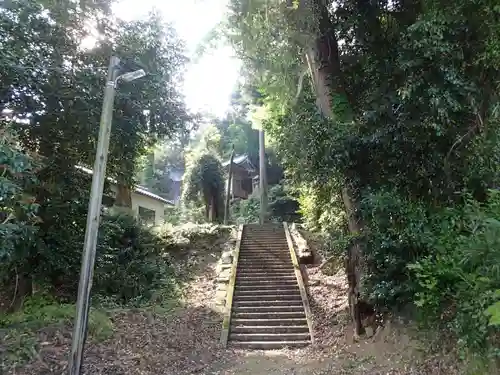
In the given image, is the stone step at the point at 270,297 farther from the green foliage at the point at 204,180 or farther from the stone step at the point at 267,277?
the green foliage at the point at 204,180

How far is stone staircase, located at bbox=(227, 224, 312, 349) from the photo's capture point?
31.8 ft

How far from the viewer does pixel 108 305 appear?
10484mm

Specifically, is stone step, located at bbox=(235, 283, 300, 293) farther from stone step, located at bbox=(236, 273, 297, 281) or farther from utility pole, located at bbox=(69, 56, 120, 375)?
utility pole, located at bbox=(69, 56, 120, 375)

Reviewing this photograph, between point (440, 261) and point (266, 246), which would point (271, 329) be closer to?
point (440, 261)

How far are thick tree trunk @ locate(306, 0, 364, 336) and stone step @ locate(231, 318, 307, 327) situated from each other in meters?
1.82

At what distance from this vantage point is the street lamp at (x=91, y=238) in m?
5.28

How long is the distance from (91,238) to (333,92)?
233 inches

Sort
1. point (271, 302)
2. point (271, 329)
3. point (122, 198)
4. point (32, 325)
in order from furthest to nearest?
point (122, 198) → point (271, 302) → point (271, 329) → point (32, 325)

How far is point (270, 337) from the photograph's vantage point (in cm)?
976

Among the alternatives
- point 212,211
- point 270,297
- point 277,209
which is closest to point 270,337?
point 270,297

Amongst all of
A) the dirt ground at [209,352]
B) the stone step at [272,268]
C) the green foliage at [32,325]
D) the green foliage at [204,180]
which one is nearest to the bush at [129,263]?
the dirt ground at [209,352]

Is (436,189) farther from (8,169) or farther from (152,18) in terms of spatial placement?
(152,18)

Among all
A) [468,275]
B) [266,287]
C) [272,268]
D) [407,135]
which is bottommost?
[468,275]

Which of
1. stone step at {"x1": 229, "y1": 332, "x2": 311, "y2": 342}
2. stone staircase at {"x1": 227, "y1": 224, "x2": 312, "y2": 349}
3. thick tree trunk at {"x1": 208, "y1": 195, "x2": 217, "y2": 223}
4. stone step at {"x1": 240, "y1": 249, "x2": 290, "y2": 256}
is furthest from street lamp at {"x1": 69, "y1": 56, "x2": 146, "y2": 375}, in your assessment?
thick tree trunk at {"x1": 208, "y1": 195, "x2": 217, "y2": 223}
